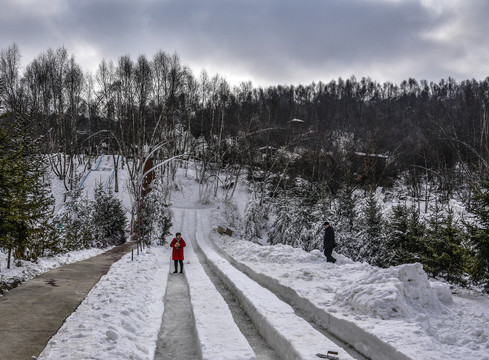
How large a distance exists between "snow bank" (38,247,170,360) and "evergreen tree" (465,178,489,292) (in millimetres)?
9243

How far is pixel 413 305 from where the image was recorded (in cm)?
729

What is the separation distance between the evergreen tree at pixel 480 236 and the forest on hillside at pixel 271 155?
0.04m

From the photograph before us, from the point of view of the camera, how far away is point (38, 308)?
6.91 m

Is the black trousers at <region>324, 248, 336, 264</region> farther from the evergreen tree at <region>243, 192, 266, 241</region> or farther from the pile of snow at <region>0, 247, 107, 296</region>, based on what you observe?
the evergreen tree at <region>243, 192, 266, 241</region>

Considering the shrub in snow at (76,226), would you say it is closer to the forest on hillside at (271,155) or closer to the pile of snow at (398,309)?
the forest on hillside at (271,155)

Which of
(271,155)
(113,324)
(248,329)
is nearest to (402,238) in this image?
(248,329)

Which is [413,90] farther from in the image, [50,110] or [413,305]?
[413,305]

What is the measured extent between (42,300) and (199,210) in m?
33.7

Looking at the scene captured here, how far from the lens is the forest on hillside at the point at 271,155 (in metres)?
12.4

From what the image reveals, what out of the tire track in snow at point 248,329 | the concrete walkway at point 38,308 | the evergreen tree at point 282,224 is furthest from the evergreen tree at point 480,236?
the evergreen tree at point 282,224

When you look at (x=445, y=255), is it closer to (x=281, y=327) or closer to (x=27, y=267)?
(x=281, y=327)

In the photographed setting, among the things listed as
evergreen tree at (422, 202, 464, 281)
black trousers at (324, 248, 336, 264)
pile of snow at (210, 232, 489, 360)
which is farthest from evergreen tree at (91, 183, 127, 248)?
evergreen tree at (422, 202, 464, 281)

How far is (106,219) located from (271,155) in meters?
28.2

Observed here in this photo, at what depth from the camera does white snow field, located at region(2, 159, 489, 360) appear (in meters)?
5.11
